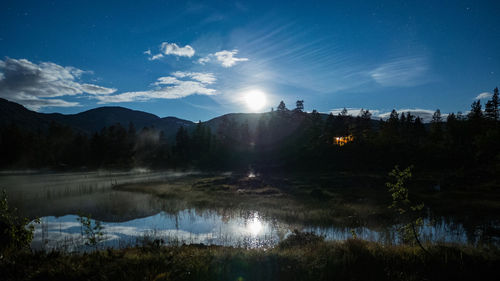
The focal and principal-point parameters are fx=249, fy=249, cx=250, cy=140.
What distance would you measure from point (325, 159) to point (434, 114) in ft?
191

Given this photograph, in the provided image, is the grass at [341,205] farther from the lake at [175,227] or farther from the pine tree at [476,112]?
the pine tree at [476,112]

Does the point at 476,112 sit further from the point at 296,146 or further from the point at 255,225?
the point at 255,225

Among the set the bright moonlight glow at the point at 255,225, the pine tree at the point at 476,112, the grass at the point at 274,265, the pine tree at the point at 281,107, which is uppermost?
the pine tree at the point at 281,107

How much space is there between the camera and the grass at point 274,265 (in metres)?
8.05

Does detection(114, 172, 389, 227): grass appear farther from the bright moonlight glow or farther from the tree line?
the tree line

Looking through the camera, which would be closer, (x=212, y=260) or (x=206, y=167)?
(x=212, y=260)

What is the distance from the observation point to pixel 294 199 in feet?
106

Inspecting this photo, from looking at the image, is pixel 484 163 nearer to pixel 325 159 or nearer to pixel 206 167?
pixel 325 159

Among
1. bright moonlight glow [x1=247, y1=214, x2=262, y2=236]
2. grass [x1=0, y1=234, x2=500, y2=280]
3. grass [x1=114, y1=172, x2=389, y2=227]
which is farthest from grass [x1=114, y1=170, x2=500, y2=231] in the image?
grass [x1=0, y1=234, x2=500, y2=280]

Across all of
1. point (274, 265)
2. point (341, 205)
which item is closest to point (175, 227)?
point (274, 265)

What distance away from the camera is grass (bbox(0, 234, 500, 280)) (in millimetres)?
8055

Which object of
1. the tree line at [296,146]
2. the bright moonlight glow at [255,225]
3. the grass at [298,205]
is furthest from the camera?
the tree line at [296,146]

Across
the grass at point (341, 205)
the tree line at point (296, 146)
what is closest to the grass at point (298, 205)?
the grass at point (341, 205)

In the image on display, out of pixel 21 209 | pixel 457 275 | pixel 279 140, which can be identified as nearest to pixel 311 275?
pixel 457 275
